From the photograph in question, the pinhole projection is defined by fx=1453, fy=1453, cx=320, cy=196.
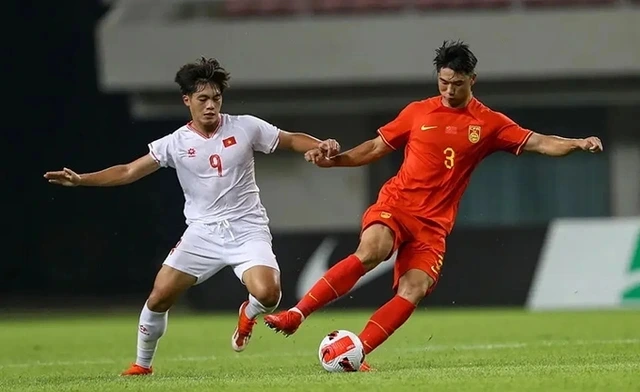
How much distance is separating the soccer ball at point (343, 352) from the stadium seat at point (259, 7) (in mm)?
12621

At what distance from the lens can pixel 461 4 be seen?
64.6 ft

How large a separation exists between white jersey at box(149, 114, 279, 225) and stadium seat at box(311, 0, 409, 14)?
11.5m

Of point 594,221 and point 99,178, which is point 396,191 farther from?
point 594,221

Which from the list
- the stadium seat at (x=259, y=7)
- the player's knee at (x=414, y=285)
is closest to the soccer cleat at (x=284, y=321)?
the player's knee at (x=414, y=285)

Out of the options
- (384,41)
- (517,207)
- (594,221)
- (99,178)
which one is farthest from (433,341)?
(517,207)

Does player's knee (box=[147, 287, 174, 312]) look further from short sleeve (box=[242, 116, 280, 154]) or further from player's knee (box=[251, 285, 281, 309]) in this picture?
short sleeve (box=[242, 116, 280, 154])

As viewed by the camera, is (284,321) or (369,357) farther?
(369,357)

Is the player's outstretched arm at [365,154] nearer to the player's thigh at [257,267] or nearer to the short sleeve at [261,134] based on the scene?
the short sleeve at [261,134]

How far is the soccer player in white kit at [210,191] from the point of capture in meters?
Answer: 8.29

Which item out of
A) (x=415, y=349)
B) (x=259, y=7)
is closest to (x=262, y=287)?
(x=415, y=349)

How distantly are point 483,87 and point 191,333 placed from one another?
25.0ft

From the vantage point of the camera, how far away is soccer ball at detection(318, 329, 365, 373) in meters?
7.66

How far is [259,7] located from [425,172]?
12249 millimetres

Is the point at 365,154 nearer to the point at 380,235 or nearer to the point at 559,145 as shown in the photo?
the point at 380,235
